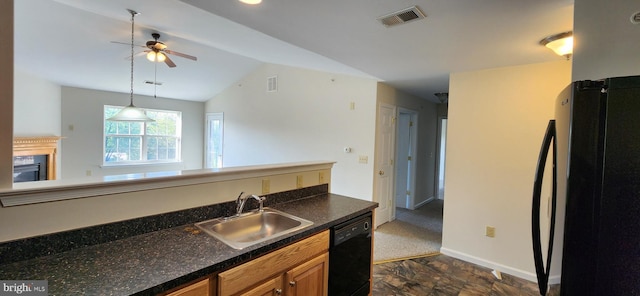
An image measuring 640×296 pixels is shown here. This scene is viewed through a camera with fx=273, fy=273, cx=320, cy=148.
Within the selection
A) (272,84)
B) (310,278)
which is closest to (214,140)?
(272,84)

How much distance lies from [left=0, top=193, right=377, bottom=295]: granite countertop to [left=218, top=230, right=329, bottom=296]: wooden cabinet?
0.05m

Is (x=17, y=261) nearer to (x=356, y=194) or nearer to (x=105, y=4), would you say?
(x=105, y=4)

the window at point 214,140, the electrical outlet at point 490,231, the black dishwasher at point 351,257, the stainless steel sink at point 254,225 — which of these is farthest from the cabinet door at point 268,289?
the window at point 214,140

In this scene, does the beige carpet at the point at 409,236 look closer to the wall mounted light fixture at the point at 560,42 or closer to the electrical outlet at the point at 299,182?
the electrical outlet at the point at 299,182

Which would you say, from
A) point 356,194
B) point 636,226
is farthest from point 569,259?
point 356,194

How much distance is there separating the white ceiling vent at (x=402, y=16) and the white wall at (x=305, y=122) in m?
2.19

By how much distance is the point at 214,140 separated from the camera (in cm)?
711

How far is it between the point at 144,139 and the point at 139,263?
6.56 m

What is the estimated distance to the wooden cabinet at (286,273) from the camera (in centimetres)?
124

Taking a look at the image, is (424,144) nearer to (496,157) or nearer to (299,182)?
(496,157)

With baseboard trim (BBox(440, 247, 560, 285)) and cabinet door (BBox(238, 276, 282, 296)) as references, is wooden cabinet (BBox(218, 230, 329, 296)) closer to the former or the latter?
cabinet door (BBox(238, 276, 282, 296))

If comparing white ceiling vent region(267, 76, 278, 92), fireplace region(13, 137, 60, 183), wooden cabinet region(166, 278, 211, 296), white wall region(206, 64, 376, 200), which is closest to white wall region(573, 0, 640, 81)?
wooden cabinet region(166, 278, 211, 296)

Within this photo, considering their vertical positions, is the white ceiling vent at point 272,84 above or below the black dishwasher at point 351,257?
above

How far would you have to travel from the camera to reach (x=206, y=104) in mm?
7320
